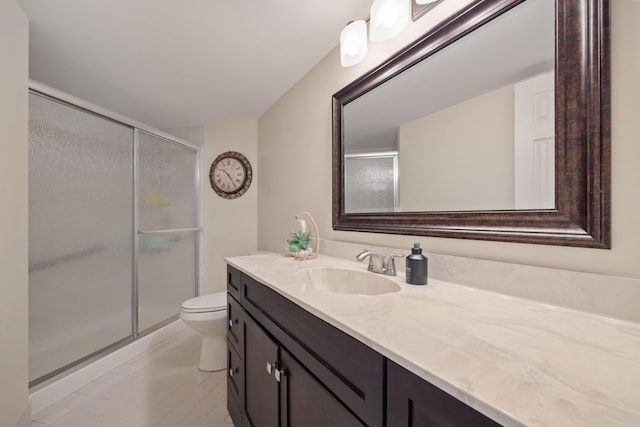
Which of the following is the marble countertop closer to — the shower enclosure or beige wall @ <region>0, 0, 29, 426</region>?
beige wall @ <region>0, 0, 29, 426</region>

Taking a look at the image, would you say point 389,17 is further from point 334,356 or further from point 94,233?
point 94,233

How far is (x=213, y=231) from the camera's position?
9.76ft

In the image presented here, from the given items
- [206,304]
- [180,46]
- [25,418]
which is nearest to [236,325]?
[206,304]

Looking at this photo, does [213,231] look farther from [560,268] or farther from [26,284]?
[560,268]

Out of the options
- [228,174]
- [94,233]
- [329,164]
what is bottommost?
[94,233]

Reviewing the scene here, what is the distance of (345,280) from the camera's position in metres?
1.26

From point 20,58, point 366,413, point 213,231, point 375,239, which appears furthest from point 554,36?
point 213,231

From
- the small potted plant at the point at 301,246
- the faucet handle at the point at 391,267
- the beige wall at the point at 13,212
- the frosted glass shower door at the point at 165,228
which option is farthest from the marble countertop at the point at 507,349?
the frosted glass shower door at the point at 165,228

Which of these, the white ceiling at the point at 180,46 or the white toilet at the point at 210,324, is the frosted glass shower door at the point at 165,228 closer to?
the white ceiling at the point at 180,46

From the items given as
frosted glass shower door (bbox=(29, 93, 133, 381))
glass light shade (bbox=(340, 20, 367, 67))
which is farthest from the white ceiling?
frosted glass shower door (bbox=(29, 93, 133, 381))

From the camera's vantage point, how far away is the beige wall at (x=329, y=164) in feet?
2.00

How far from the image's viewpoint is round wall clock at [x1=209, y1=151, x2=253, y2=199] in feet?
9.65

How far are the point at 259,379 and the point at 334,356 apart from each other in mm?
596

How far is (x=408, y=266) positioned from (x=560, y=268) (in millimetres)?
412
